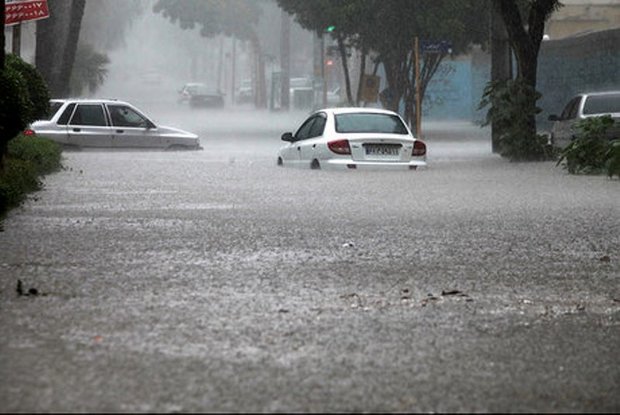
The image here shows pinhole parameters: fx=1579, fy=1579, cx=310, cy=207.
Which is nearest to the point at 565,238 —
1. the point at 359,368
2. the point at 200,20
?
the point at 359,368

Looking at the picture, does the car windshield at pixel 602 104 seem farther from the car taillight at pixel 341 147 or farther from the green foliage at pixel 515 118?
the car taillight at pixel 341 147

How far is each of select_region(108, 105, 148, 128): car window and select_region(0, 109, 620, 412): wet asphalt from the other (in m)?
15.8

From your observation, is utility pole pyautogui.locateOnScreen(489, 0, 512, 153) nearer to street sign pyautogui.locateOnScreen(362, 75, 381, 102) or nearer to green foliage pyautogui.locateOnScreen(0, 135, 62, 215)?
green foliage pyautogui.locateOnScreen(0, 135, 62, 215)

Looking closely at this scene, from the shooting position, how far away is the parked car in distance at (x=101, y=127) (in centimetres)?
3550

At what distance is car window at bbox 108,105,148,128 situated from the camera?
120 feet

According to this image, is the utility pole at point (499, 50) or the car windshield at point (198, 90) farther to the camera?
the car windshield at point (198, 90)

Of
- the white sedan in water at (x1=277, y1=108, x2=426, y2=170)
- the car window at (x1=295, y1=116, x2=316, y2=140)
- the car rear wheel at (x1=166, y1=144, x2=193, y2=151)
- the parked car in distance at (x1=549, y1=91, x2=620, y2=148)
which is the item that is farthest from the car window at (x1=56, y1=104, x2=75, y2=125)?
the parked car in distance at (x1=549, y1=91, x2=620, y2=148)

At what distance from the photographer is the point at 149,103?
112m

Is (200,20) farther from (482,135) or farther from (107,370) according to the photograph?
(107,370)

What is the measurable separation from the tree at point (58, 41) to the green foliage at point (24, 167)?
33.9 ft

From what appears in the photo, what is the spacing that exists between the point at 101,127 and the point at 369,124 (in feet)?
35.8

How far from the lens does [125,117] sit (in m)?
36.8

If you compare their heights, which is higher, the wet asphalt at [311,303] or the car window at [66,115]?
the car window at [66,115]

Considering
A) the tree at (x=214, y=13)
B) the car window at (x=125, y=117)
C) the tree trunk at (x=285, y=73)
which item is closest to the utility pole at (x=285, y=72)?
the tree trunk at (x=285, y=73)
